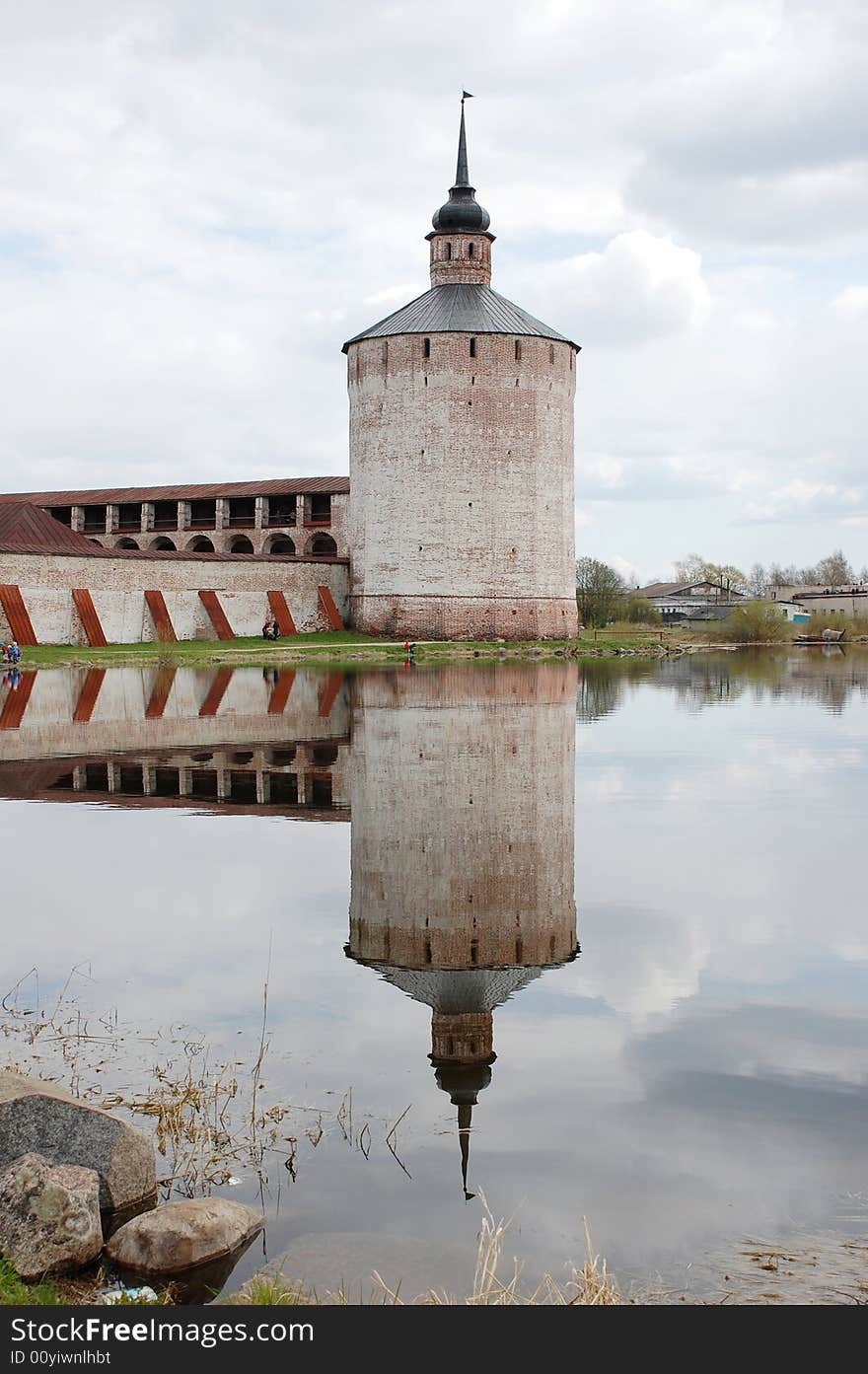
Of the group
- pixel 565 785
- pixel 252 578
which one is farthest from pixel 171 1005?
pixel 252 578

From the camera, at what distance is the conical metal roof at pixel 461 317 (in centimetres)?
4066

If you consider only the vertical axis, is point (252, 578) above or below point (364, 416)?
below

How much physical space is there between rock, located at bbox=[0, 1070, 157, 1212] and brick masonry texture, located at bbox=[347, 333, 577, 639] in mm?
37584

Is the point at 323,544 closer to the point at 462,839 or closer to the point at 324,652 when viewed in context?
the point at 324,652

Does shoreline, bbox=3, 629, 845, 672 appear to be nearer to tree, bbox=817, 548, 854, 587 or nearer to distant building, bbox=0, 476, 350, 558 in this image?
distant building, bbox=0, 476, 350, 558

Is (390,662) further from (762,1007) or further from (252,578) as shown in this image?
(762,1007)

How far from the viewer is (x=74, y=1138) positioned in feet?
12.8

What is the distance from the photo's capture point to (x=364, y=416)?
138ft

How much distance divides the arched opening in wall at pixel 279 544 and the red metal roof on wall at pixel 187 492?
1.67 metres

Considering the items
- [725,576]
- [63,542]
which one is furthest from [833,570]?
[63,542]

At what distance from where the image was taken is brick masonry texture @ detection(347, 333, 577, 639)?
133 feet
